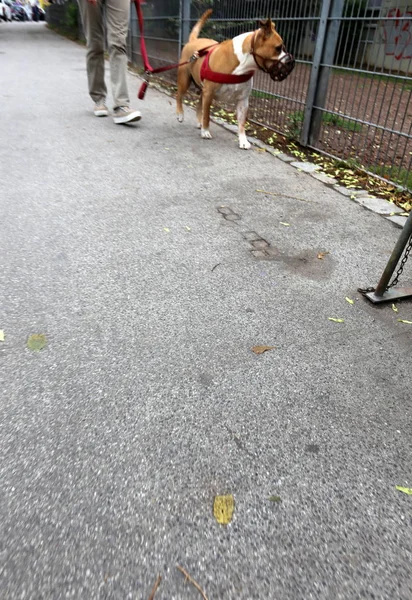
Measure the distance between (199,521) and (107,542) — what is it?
0.28 meters

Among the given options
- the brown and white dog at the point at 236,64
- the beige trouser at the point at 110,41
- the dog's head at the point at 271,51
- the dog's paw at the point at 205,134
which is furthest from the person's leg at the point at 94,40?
the dog's head at the point at 271,51

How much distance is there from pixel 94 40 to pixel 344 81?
327cm

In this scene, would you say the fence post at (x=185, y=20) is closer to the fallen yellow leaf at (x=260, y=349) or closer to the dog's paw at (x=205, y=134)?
the dog's paw at (x=205, y=134)

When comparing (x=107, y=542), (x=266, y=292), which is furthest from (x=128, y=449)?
(x=266, y=292)

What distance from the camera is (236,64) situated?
4699 millimetres

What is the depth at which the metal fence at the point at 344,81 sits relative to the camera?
4.12 m

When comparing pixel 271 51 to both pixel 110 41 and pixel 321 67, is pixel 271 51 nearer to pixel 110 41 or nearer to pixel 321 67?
pixel 321 67

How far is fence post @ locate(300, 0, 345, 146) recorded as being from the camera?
15.5 ft

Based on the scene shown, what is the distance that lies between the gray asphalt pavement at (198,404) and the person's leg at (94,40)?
300 cm

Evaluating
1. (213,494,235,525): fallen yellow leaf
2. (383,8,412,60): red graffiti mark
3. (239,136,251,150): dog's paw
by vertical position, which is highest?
(383,8,412,60): red graffiti mark

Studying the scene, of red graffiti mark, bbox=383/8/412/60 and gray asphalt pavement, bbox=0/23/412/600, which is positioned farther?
red graffiti mark, bbox=383/8/412/60

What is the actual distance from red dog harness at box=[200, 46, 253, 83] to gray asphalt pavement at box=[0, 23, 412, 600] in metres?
1.87

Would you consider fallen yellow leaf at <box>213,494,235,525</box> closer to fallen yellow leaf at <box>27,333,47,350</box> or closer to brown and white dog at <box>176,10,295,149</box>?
fallen yellow leaf at <box>27,333,47,350</box>

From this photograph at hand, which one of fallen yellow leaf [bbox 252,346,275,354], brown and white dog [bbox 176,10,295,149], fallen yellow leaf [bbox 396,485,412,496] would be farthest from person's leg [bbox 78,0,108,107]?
fallen yellow leaf [bbox 396,485,412,496]
